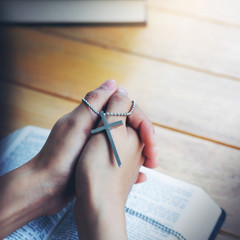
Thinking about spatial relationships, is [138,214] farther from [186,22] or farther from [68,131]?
[186,22]

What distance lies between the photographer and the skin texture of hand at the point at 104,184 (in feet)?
1.77

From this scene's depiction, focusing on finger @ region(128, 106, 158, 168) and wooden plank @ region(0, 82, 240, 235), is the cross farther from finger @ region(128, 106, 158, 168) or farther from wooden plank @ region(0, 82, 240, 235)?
wooden plank @ region(0, 82, 240, 235)

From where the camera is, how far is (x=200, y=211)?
0.65 metres

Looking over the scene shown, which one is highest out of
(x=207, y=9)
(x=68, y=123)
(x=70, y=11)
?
(x=207, y=9)

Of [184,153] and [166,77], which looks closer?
[184,153]

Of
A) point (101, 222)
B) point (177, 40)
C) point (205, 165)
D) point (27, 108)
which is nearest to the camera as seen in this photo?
point (101, 222)

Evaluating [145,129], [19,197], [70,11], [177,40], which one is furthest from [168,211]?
[70,11]

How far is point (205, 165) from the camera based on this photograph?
77cm

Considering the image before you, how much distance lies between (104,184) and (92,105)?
0.48 feet

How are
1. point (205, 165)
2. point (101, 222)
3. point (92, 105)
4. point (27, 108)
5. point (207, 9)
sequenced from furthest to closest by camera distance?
point (207, 9)
point (27, 108)
point (205, 165)
point (92, 105)
point (101, 222)

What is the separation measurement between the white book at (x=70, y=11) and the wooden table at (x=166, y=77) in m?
0.03

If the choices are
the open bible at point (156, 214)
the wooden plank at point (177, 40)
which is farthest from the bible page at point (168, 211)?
the wooden plank at point (177, 40)

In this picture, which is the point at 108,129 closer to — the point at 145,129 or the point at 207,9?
the point at 145,129

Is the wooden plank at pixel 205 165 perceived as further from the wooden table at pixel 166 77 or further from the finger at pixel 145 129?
the finger at pixel 145 129
